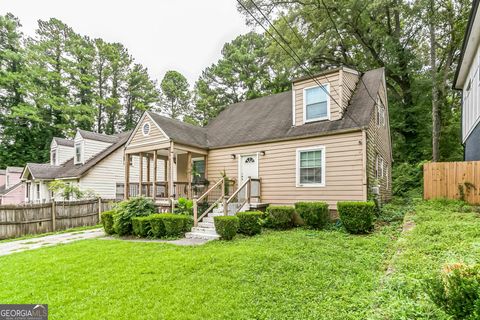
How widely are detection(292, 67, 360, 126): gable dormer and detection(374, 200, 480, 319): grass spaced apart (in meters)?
4.95

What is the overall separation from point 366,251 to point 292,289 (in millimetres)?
2605

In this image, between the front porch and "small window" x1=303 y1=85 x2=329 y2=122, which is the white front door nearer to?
the front porch

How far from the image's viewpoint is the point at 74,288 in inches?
182

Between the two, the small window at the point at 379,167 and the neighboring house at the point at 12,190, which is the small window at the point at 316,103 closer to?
the small window at the point at 379,167

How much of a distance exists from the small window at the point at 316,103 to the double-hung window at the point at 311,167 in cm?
141

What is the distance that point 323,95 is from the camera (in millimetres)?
10250

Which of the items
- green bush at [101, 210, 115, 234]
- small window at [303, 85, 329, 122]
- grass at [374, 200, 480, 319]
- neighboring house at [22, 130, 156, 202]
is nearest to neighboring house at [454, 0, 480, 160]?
small window at [303, 85, 329, 122]

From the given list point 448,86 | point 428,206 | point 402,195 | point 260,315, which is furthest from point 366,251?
point 448,86

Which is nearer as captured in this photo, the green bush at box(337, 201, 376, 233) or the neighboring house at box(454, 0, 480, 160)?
the green bush at box(337, 201, 376, 233)

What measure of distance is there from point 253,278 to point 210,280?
76cm

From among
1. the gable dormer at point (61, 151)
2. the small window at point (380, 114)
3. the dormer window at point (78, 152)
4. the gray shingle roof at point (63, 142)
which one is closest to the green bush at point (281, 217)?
the small window at point (380, 114)

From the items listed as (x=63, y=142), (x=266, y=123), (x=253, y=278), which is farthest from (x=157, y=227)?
(x=63, y=142)

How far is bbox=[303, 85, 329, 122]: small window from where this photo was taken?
1016cm
